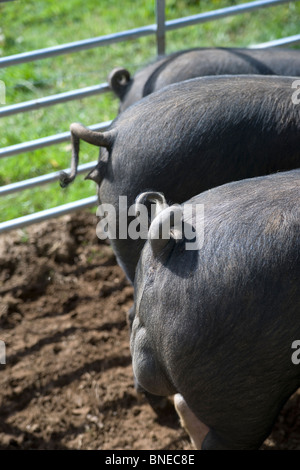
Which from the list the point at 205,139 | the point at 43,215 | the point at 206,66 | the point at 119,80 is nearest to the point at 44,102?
the point at 119,80

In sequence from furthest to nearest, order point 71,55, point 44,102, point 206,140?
point 71,55
point 44,102
point 206,140

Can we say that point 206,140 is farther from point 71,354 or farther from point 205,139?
point 71,354

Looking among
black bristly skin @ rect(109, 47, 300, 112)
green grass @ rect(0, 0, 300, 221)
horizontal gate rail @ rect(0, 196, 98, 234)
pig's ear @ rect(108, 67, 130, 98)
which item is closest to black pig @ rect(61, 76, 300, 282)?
black bristly skin @ rect(109, 47, 300, 112)

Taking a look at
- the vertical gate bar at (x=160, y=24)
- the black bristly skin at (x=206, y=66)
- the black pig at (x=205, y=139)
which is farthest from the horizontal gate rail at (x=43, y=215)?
the black pig at (x=205, y=139)

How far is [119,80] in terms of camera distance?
240 cm

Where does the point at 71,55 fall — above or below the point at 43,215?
above

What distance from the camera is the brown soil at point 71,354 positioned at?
2162 millimetres

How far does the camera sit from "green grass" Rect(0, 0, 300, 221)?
3.18 metres

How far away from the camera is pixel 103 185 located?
1919 mm

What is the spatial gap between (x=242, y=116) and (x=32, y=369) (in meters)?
1.20

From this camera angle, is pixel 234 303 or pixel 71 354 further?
pixel 71 354

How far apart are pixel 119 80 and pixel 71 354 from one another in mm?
1027

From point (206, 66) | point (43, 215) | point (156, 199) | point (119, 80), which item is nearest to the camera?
point (156, 199)

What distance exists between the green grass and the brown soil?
0.30 metres
